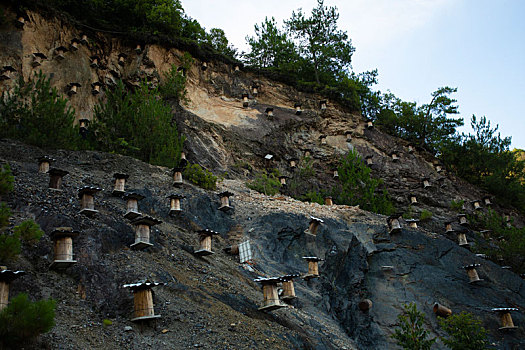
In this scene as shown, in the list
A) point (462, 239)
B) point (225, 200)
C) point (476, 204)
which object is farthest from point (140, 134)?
point (476, 204)

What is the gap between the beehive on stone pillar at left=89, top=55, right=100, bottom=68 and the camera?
2528 centimetres

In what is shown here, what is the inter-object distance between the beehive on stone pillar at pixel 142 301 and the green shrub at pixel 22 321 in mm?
2403

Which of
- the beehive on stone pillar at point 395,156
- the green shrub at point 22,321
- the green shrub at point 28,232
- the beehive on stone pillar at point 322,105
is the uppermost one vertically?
the beehive on stone pillar at point 322,105

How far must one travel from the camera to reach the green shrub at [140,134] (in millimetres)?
19672

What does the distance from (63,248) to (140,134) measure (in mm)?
11329

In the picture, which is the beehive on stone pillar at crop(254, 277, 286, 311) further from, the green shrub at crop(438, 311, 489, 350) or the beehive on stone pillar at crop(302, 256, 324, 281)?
the green shrub at crop(438, 311, 489, 350)

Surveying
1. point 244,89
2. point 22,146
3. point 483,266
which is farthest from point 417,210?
point 22,146

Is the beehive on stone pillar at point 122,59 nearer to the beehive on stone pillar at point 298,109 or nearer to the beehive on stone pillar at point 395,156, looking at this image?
the beehive on stone pillar at point 298,109

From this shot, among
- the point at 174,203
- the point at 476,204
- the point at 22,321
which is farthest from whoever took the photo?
the point at 476,204

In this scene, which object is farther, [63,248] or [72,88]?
[72,88]

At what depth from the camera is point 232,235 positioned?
1584cm

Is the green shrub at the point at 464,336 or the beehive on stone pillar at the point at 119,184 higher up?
the beehive on stone pillar at the point at 119,184

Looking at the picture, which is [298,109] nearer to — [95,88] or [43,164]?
[95,88]

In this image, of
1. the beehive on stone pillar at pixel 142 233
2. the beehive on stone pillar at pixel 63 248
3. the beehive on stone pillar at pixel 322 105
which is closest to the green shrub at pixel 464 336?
the beehive on stone pillar at pixel 142 233
